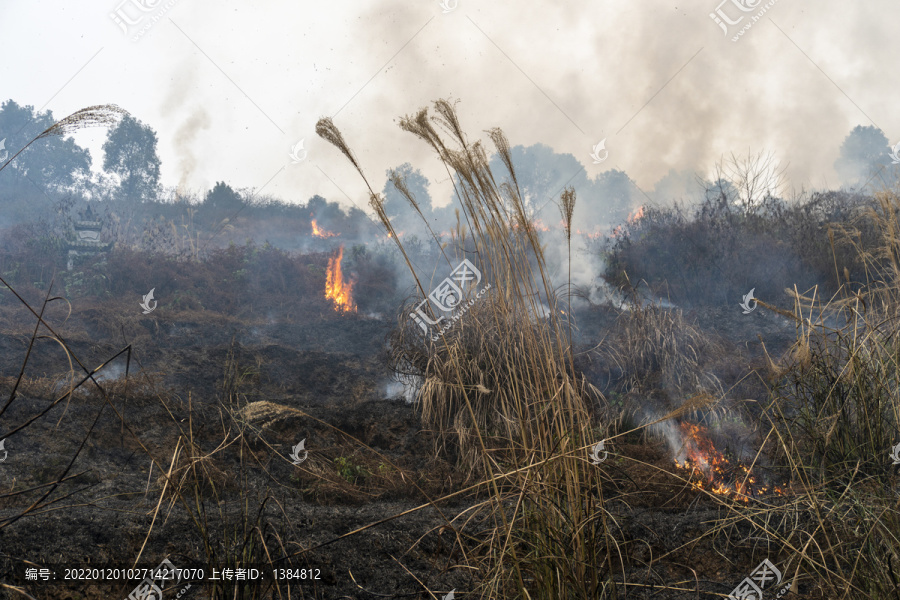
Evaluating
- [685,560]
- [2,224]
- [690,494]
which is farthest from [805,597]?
[2,224]

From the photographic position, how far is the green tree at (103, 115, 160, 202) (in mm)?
27672

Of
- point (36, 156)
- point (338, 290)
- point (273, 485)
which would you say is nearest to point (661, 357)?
point (273, 485)

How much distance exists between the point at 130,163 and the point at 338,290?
67.9 ft

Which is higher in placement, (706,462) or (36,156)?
(36,156)

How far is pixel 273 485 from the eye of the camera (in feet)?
12.6

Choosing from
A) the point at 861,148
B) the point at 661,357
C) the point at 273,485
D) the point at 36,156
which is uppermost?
the point at 861,148

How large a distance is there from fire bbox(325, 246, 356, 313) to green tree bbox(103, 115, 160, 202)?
1822 centimetres

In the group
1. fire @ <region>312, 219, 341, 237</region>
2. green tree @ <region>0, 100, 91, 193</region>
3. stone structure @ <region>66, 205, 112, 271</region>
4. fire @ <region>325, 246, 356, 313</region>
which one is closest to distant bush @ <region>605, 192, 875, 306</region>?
fire @ <region>325, 246, 356, 313</region>

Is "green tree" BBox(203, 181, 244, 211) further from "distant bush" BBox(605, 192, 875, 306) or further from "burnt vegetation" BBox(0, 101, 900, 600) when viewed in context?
"distant bush" BBox(605, 192, 875, 306)

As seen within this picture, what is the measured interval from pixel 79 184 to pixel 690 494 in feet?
111

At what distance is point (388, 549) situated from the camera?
267cm

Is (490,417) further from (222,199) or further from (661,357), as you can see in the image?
(222,199)

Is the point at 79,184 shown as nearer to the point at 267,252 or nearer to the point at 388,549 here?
the point at 267,252

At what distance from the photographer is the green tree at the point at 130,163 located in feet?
90.8
